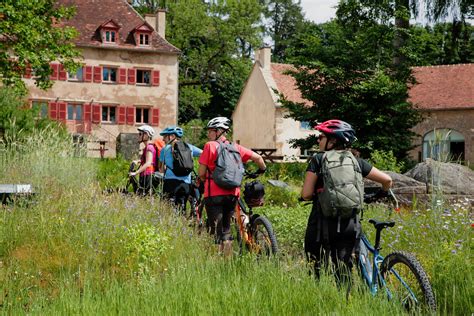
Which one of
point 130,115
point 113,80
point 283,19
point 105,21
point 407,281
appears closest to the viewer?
point 407,281

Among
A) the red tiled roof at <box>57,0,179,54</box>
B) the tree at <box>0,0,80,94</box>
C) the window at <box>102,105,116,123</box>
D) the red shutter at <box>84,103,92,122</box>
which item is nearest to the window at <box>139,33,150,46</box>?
the red tiled roof at <box>57,0,179,54</box>

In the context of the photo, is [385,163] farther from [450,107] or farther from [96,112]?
[96,112]

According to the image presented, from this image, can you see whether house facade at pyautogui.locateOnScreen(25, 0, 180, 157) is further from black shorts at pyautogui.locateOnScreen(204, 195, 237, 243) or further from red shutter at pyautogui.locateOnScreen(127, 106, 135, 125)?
black shorts at pyautogui.locateOnScreen(204, 195, 237, 243)

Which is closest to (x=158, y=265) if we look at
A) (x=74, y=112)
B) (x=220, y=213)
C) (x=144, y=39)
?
(x=220, y=213)

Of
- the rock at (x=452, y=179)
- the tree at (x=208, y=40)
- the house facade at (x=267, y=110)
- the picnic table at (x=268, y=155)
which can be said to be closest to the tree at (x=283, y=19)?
the tree at (x=208, y=40)

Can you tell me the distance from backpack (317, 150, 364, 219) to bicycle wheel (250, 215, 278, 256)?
186 centimetres

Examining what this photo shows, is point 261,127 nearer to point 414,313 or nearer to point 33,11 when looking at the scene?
point 33,11

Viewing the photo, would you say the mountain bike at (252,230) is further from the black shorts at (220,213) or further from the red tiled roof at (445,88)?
the red tiled roof at (445,88)

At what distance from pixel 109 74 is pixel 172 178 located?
124 ft

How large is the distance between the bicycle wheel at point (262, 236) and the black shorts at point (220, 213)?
271mm

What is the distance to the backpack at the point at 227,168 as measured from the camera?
7.55m

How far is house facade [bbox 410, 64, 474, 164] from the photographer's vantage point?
4078 centimetres

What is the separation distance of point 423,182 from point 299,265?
9.16m

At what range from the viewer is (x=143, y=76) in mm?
47375
